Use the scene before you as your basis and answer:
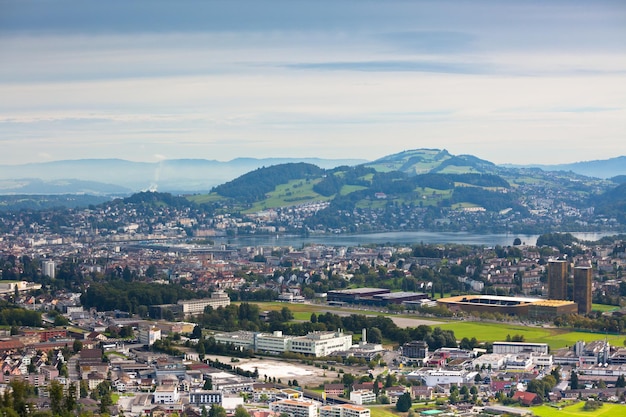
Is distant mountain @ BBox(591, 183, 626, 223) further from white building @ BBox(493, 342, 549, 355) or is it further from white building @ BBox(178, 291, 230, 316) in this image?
white building @ BBox(493, 342, 549, 355)

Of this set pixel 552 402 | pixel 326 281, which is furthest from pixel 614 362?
pixel 326 281

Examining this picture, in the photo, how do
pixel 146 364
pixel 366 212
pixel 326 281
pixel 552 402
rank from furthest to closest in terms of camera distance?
pixel 366 212
pixel 326 281
pixel 146 364
pixel 552 402

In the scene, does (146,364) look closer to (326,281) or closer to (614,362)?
(614,362)

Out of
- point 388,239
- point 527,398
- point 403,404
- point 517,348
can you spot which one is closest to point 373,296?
point 517,348

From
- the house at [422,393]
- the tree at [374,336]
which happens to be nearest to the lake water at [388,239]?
the tree at [374,336]

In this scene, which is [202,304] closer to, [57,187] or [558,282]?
[558,282]

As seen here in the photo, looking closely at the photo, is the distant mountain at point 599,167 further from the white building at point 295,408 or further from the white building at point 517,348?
the white building at point 295,408

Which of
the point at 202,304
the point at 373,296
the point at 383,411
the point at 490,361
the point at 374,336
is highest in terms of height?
the point at 373,296
